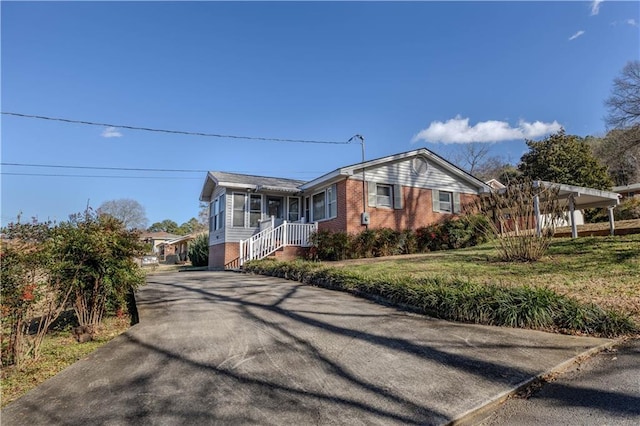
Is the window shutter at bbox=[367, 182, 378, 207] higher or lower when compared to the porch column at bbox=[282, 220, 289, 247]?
higher

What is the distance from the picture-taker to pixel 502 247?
8.67 m

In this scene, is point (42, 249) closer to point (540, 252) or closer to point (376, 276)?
point (376, 276)

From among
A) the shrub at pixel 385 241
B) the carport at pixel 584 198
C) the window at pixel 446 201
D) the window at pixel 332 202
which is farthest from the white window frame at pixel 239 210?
the carport at pixel 584 198

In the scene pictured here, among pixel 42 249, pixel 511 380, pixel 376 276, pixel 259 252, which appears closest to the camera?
pixel 511 380

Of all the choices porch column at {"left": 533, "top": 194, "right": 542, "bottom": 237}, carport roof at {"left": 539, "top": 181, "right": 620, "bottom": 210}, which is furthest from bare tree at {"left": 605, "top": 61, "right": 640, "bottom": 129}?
porch column at {"left": 533, "top": 194, "right": 542, "bottom": 237}

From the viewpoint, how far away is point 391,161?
15.6 meters

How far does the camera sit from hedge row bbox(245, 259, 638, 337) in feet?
13.9

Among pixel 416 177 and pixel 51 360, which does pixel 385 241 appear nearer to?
pixel 416 177

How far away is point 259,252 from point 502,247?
8.89 meters

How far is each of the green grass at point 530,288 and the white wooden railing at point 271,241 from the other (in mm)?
4985

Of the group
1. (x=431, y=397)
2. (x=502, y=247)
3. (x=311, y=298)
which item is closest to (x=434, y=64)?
(x=502, y=247)

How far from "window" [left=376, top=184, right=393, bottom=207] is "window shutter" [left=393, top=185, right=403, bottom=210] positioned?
0.49 feet

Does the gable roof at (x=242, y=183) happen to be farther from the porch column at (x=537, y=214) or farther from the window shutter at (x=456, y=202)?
the porch column at (x=537, y=214)

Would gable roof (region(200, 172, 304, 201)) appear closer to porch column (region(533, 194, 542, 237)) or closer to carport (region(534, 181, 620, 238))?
porch column (region(533, 194, 542, 237))
